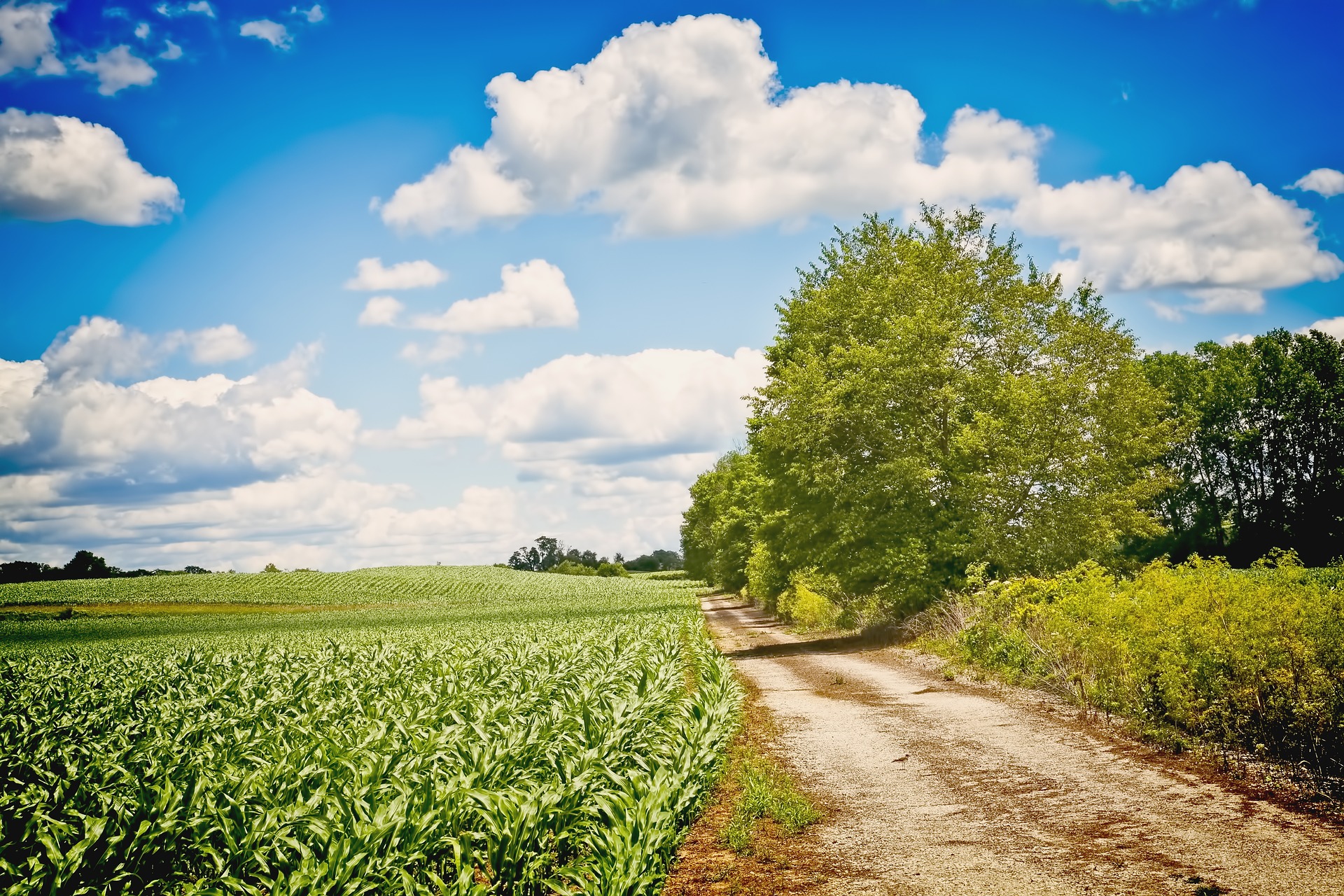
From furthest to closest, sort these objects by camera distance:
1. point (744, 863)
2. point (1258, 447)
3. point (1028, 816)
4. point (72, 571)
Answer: point (72, 571)
point (1258, 447)
point (1028, 816)
point (744, 863)

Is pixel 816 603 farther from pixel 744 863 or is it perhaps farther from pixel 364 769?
pixel 364 769

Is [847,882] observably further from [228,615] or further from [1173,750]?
[228,615]

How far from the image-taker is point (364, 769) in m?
7.12

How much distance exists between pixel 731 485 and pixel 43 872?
65.2 metres

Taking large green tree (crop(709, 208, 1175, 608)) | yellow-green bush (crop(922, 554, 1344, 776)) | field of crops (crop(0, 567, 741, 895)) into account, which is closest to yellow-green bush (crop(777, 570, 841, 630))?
large green tree (crop(709, 208, 1175, 608))

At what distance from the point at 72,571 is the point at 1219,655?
5390 inches

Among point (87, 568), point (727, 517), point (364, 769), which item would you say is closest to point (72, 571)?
point (87, 568)

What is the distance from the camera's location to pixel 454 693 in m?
11.5

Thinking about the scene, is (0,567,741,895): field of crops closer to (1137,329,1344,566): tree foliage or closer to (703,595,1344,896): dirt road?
(703,595,1344,896): dirt road

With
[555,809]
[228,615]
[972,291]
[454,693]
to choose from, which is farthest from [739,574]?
[555,809]

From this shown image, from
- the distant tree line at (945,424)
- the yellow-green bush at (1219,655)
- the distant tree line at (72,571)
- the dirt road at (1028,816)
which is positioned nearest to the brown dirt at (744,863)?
the dirt road at (1028,816)

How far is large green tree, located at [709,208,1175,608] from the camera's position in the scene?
26.3m

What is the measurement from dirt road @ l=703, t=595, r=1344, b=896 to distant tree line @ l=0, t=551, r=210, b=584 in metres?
111

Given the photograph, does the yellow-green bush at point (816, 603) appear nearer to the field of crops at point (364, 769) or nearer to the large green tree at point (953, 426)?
the large green tree at point (953, 426)
